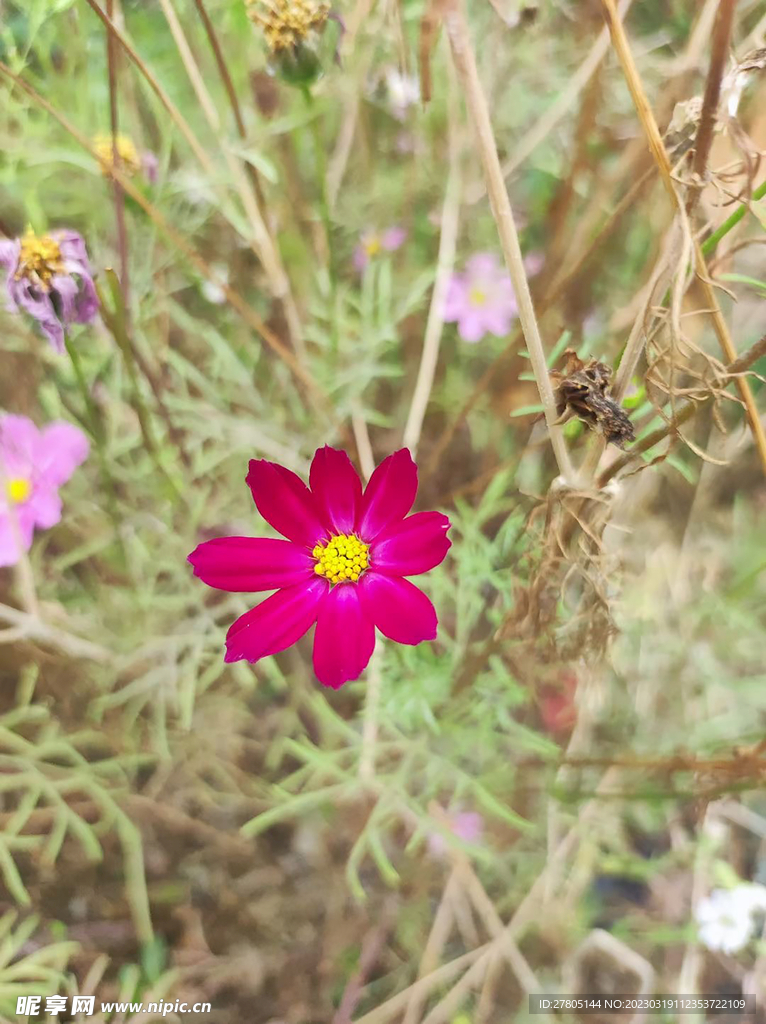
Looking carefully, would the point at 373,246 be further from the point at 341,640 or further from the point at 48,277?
the point at 341,640

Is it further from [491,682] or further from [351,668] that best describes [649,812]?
[351,668]

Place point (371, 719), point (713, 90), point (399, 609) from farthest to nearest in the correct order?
point (371, 719) → point (399, 609) → point (713, 90)

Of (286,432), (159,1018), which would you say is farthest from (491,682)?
(159,1018)

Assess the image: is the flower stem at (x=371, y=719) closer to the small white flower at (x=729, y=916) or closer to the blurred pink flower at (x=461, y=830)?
the blurred pink flower at (x=461, y=830)

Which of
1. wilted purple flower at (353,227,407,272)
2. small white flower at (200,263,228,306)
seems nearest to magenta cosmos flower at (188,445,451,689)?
small white flower at (200,263,228,306)

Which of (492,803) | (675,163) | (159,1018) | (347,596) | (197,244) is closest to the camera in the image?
(675,163)

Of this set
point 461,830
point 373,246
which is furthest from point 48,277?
point 461,830
